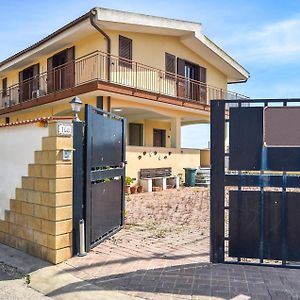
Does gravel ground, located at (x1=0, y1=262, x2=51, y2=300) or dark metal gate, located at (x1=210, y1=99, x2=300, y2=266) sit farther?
dark metal gate, located at (x1=210, y1=99, x2=300, y2=266)

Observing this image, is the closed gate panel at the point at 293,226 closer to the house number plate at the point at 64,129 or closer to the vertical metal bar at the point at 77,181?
the vertical metal bar at the point at 77,181

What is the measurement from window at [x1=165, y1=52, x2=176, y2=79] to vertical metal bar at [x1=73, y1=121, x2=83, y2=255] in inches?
460

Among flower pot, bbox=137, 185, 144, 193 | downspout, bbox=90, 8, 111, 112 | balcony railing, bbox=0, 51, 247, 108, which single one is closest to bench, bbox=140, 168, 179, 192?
flower pot, bbox=137, 185, 144, 193

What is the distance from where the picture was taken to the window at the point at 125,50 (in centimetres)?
1372

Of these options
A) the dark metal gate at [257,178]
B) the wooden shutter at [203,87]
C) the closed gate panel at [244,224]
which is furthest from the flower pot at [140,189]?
the closed gate panel at [244,224]

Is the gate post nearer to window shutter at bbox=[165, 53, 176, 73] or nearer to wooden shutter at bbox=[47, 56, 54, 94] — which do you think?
window shutter at bbox=[165, 53, 176, 73]

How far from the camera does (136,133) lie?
19.7 meters

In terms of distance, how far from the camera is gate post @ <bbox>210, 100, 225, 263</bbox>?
13.6 feet

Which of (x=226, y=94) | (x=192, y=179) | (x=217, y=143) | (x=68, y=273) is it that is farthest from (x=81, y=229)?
(x=226, y=94)

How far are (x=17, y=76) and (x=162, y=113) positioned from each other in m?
9.82

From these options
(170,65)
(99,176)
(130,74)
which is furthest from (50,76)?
(99,176)

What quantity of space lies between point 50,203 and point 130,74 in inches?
402

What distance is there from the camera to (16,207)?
5.36 meters

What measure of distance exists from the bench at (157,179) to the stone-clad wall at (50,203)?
8.30m
